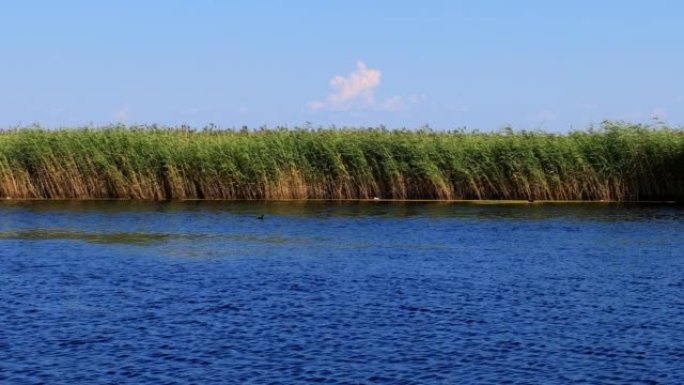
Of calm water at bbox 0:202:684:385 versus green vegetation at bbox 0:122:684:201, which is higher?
green vegetation at bbox 0:122:684:201

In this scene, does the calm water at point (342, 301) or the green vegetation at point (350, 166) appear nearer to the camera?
the calm water at point (342, 301)

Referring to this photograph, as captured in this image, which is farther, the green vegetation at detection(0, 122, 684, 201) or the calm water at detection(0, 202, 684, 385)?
the green vegetation at detection(0, 122, 684, 201)

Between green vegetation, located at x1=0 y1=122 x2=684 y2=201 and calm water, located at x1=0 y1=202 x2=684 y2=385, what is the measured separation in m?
5.43

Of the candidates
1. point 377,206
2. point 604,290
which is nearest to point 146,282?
point 604,290

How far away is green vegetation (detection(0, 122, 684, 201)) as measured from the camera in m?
39.2

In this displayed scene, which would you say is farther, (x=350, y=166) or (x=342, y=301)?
(x=350, y=166)

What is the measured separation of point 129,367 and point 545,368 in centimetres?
564

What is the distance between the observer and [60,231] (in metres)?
30.8

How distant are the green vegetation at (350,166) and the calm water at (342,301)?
5431mm

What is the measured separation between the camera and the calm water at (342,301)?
46.3 ft

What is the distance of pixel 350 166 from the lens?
4019 cm

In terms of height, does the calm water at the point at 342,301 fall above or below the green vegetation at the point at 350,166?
below

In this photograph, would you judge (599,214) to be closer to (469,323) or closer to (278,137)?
(278,137)

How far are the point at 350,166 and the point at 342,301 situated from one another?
21265 millimetres
